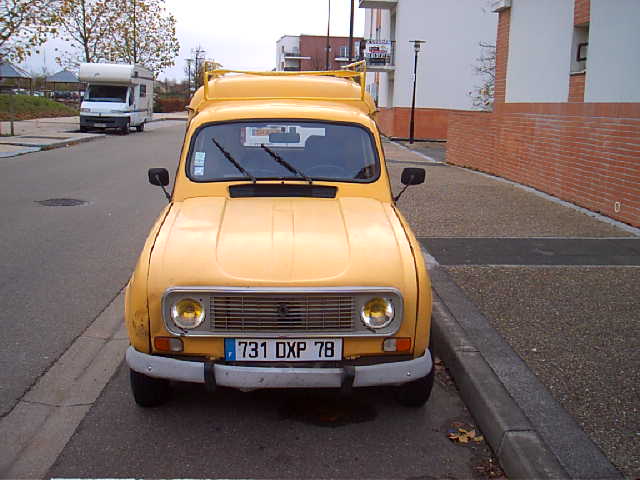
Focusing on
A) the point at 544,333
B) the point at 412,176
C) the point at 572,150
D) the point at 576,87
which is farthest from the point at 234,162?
the point at 576,87

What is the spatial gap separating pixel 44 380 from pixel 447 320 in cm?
303

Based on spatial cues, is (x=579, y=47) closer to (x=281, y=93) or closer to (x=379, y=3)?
(x=281, y=93)

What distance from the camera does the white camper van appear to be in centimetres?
3310

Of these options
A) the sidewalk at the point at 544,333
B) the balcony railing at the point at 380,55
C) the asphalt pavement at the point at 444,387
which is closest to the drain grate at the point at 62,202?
the asphalt pavement at the point at 444,387

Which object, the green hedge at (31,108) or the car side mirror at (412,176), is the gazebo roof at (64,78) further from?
the car side mirror at (412,176)

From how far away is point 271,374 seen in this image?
3910 mm

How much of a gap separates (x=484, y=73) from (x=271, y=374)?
35.9m

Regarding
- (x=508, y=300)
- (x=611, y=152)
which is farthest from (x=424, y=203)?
(x=508, y=300)

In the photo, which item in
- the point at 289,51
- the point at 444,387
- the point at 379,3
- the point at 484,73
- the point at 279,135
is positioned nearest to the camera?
the point at 444,387

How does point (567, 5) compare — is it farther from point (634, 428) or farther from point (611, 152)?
point (634, 428)

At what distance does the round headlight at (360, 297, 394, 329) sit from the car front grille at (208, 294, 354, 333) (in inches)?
3.3

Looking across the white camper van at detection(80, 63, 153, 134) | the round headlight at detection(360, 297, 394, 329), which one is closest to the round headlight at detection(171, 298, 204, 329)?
the round headlight at detection(360, 297, 394, 329)

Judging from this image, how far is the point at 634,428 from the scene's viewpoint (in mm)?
4012

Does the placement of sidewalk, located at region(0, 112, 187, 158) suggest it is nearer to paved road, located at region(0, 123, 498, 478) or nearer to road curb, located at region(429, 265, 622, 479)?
paved road, located at region(0, 123, 498, 478)
